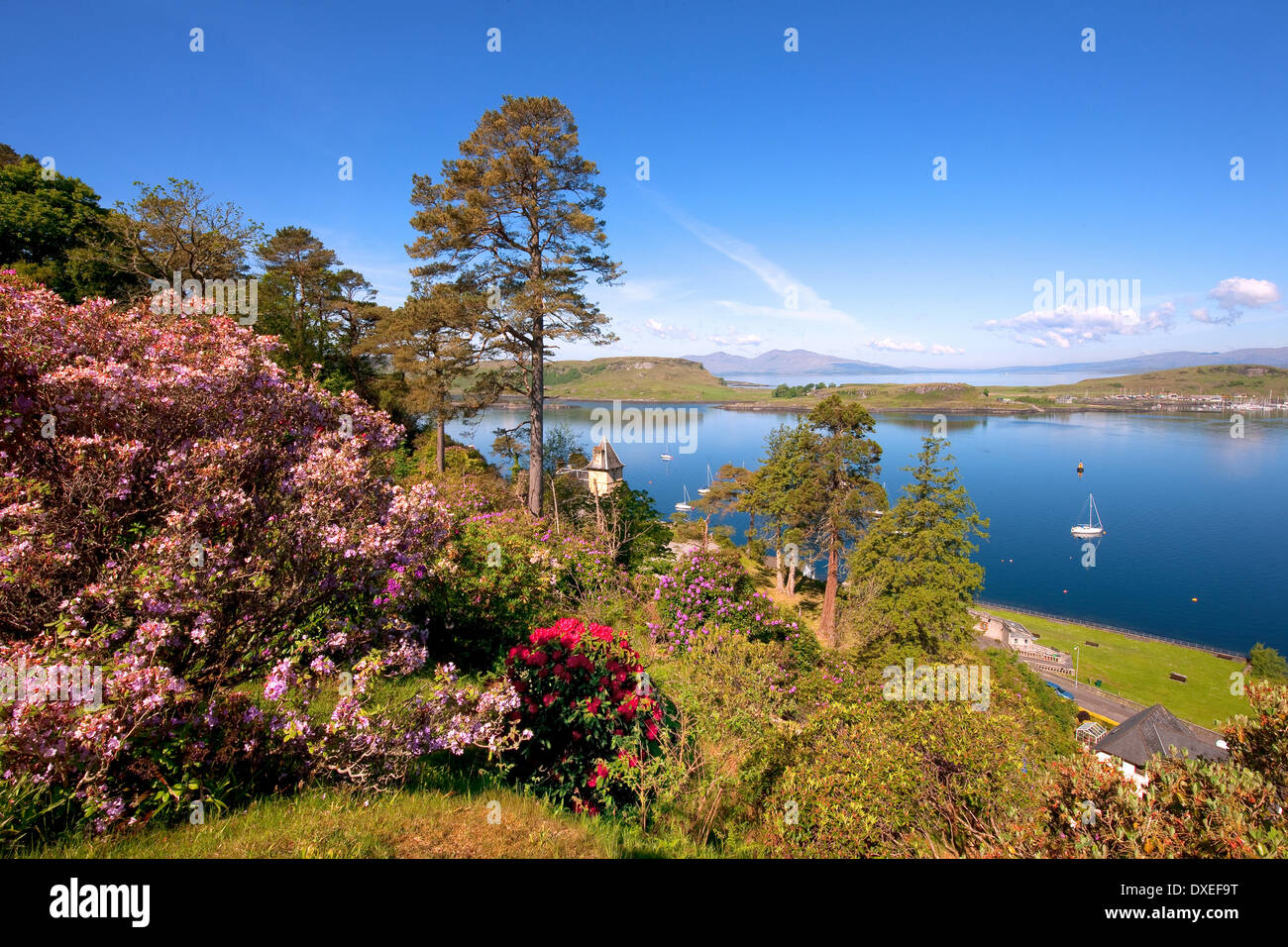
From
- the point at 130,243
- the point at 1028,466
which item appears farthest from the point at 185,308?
the point at 1028,466

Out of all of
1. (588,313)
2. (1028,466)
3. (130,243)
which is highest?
(130,243)

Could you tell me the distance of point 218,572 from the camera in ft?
11.6

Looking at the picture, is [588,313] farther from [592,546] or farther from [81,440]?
[81,440]

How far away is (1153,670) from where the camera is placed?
36.8 m

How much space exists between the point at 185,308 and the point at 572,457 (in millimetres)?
26997

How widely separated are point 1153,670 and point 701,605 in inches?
1740

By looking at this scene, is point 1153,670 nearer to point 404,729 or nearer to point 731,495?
point 731,495

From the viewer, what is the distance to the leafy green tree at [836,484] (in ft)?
87.6
